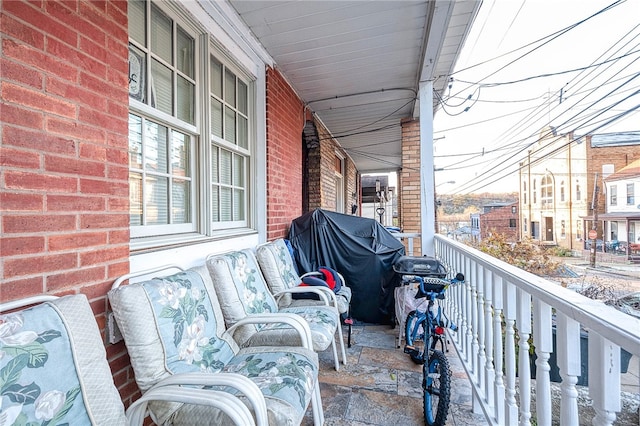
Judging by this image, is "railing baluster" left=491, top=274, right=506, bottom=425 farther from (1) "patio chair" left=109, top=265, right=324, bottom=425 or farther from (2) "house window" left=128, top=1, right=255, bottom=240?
(2) "house window" left=128, top=1, right=255, bottom=240

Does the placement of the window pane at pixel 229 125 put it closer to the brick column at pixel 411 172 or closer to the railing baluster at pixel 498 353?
the railing baluster at pixel 498 353

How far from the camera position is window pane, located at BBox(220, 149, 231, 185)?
2510mm

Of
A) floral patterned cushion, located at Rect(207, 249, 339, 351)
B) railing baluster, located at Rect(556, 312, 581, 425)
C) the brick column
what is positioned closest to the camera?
railing baluster, located at Rect(556, 312, 581, 425)

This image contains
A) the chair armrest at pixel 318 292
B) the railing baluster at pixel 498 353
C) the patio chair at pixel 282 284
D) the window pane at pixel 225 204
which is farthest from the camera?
the window pane at pixel 225 204

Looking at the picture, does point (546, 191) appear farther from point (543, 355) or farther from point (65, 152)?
point (65, 152)

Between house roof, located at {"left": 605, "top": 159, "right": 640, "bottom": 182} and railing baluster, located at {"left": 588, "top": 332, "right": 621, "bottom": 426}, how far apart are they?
3268mm

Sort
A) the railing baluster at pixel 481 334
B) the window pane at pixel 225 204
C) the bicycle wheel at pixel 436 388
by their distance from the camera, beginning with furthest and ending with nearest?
the window pane at pixel 225 204 → the railing baluster at pixel 481 334 → the bicycle wheel at pixel 436 388

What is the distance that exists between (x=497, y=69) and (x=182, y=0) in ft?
11.4

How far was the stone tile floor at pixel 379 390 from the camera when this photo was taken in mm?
1676

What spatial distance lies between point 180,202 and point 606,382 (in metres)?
2.23

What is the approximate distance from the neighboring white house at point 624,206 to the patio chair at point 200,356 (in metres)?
3.53

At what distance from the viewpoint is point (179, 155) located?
79.5 inches

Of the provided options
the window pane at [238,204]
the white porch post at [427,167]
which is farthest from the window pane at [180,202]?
the white porch post at [427,167]

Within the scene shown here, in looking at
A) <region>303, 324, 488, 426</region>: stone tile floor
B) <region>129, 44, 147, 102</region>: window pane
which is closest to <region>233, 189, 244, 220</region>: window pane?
<region>129, 44, 147, 102</region>: window pane
